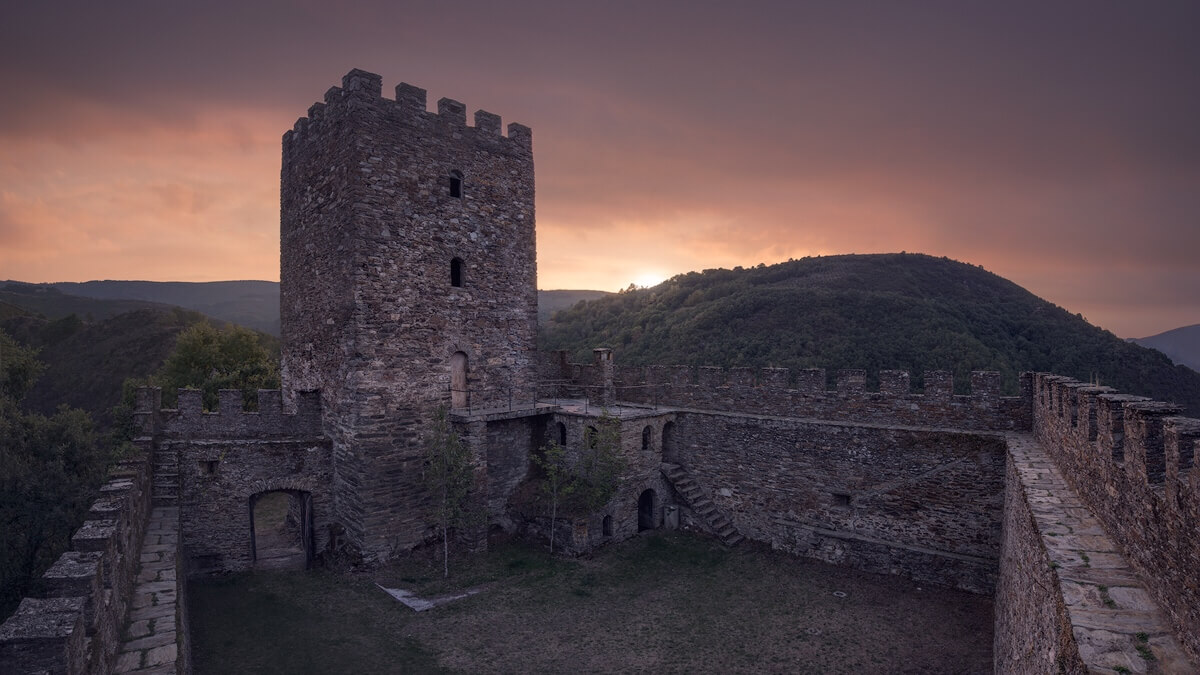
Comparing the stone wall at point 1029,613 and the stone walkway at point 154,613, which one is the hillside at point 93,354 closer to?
the stone walkway at point 154,613

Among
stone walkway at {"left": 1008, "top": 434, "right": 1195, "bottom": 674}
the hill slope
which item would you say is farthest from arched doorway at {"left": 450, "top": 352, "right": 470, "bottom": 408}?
the hill slope

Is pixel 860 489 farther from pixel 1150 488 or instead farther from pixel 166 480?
pixel 166 480

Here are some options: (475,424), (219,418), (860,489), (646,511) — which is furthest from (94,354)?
(860,489)

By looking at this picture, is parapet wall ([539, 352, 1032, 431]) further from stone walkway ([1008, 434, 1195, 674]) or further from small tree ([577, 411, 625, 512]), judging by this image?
stone walkway ([1008, 434, 1195, 674])

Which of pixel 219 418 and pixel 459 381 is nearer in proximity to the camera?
pixel 219 418

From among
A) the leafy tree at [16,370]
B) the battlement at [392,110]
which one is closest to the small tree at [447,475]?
the battlement at [392,110]

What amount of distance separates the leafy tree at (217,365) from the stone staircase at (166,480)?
11.0m

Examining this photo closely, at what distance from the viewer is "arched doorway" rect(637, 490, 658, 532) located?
51.9 ft

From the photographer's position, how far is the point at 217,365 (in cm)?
2442

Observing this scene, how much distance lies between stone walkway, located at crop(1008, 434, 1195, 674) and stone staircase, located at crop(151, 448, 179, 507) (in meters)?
14.8

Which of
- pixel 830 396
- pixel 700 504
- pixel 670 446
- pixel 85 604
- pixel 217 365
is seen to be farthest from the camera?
pixel 217 365

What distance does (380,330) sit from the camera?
13.2 m

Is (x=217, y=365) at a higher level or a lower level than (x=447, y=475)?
higher

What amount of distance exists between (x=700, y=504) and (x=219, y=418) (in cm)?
1167
